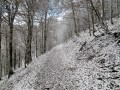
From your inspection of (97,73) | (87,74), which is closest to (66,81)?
(87,74)

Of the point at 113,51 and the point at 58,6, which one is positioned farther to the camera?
the point at 58,6

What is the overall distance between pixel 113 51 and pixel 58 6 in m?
16.7

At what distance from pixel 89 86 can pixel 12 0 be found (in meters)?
9.54

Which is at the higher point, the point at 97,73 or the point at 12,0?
the point at 12,0

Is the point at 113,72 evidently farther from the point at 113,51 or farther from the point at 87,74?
the point at 113,51

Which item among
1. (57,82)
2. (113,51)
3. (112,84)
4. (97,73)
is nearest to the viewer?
(112,84)

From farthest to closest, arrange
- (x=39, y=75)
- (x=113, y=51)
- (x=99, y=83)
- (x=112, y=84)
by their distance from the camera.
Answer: (x=39, y=75) < (x=113, y=51) < (x=99, y=83) < (x=112, y=84)

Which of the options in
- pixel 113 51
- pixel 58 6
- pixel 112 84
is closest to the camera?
pixel 112 84

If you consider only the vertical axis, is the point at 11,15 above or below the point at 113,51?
above

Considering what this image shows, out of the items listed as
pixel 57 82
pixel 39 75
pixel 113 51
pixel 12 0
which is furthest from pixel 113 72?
pixel 12 0

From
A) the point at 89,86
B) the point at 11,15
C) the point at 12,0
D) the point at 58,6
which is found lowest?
the point at 89,86

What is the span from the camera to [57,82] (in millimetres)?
8680

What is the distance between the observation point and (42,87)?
8438mm

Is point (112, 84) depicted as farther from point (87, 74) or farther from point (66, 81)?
point (66, 81)
